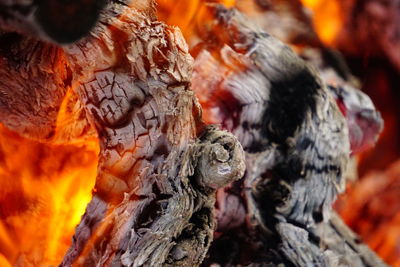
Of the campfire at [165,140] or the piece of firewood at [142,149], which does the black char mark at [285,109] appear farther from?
the piece of firewood at [142,149]

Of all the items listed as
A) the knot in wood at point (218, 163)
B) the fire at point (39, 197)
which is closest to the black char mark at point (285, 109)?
the knot in wood at point (218, 163)

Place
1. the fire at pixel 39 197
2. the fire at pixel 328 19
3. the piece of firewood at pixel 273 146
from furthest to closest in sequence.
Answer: the fire at pixel 328 19 < the piece of firewood at pixel 273 146 < the fire at pixel 39 197

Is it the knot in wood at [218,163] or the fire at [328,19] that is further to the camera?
the fire at [328,19]

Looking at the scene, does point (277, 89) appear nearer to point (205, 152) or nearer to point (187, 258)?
point (205, 152)

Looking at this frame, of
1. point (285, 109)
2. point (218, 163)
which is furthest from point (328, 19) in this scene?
point (218, 163)

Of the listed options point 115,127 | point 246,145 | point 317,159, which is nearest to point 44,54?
point 115,127

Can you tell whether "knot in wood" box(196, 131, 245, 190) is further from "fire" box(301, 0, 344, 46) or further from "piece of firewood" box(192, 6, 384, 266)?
"fire" box(301, 0, 344, 46)

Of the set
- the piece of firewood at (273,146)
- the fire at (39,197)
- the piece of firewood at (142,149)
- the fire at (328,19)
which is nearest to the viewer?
the piece of firewood at (142,149)
